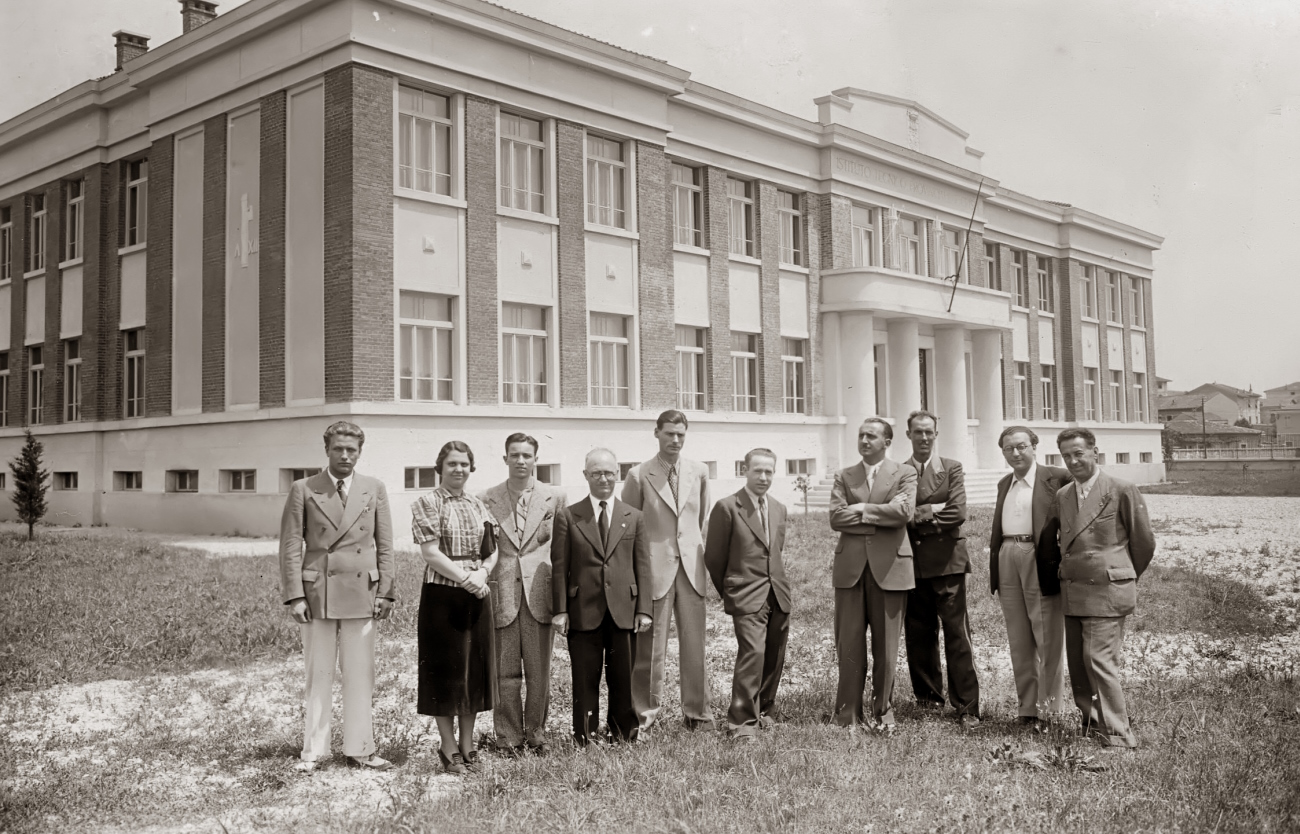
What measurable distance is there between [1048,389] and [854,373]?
1316 cm

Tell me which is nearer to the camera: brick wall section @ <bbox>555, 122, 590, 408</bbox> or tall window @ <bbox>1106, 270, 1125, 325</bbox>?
brick wall section @ <bbox>555, 122, 590, 408</bbox>

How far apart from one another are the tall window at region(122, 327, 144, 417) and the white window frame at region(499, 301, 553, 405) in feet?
27.2

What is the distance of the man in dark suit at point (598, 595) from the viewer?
6164mm

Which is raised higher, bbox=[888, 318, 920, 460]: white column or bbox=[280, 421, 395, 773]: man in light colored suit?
bbox=[888, 318, 920, 460]: white column

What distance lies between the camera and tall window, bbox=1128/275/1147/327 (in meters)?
41.8

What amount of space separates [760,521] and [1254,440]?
7588cm

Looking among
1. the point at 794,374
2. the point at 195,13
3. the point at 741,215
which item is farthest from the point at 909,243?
the point at 195,13

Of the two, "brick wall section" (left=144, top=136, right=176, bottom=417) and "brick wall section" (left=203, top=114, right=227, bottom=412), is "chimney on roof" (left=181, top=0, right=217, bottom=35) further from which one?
"brick wall section" (left=203, top=114, right=227, bottom=412)

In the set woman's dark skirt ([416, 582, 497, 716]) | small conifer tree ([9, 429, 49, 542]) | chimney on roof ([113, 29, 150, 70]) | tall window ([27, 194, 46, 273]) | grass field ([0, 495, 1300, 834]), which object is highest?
chimney on roof ([113, 29, 150, 70])

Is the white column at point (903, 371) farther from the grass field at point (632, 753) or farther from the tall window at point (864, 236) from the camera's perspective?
the grass field at point (632, 753)

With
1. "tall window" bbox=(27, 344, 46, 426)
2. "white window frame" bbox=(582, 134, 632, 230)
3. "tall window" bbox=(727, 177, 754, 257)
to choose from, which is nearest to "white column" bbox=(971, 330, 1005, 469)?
"tall window" bbox=(727, 177, 754, 257)

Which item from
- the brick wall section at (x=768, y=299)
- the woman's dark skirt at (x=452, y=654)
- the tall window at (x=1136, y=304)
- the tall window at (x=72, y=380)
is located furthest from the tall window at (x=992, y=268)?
the woman's dark skirt at (x=452, y=654)

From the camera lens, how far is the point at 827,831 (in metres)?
4.75

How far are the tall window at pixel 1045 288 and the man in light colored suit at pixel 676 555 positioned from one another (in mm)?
33710
